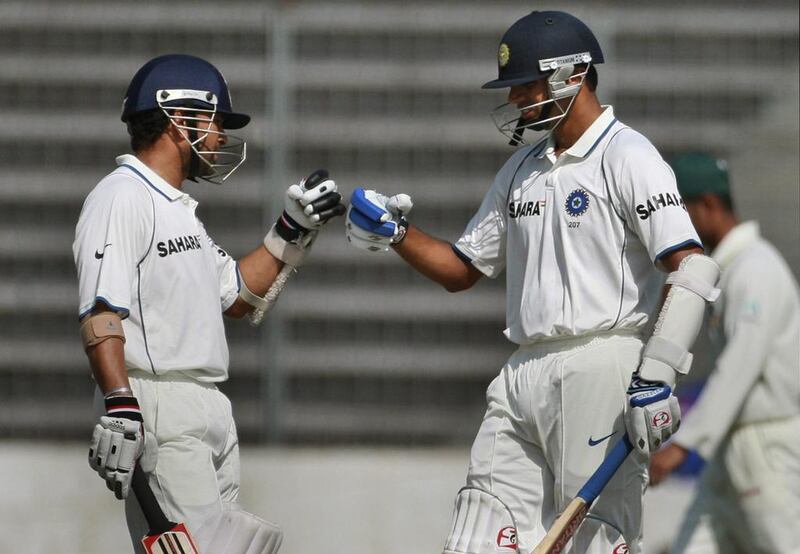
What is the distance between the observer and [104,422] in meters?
4.38

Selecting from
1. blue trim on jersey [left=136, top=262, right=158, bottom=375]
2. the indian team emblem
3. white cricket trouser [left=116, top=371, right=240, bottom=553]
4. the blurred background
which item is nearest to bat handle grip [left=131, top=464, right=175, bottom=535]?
white cricket trouser [left=116, top=371, right=240, bottom=553]

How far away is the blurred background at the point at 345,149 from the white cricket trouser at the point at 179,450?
3268 millimetres

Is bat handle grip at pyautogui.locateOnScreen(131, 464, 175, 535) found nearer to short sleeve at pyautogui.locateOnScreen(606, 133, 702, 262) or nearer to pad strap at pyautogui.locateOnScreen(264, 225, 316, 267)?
pad strap at pyautogui.locateOnScreen(264, 225, 316, 267)

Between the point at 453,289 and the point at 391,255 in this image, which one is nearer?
the point at 453,289

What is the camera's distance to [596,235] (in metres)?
4.76

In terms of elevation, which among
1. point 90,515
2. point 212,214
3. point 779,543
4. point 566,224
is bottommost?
point 90,515

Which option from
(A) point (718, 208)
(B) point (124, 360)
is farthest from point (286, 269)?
(A) point (718, 208)

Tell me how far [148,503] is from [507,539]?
1.07 meters

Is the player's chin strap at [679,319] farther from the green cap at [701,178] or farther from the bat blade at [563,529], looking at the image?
the green cap at [701,178]

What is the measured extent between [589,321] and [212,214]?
3707 mm

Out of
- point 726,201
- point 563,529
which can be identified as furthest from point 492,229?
point 726,201

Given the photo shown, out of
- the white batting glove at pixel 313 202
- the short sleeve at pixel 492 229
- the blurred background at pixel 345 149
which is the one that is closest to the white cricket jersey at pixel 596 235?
the short sleeve at pixel 492 229

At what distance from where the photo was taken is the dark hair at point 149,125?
16.1 ft

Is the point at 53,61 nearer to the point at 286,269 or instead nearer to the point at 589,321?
the point at 286,269
